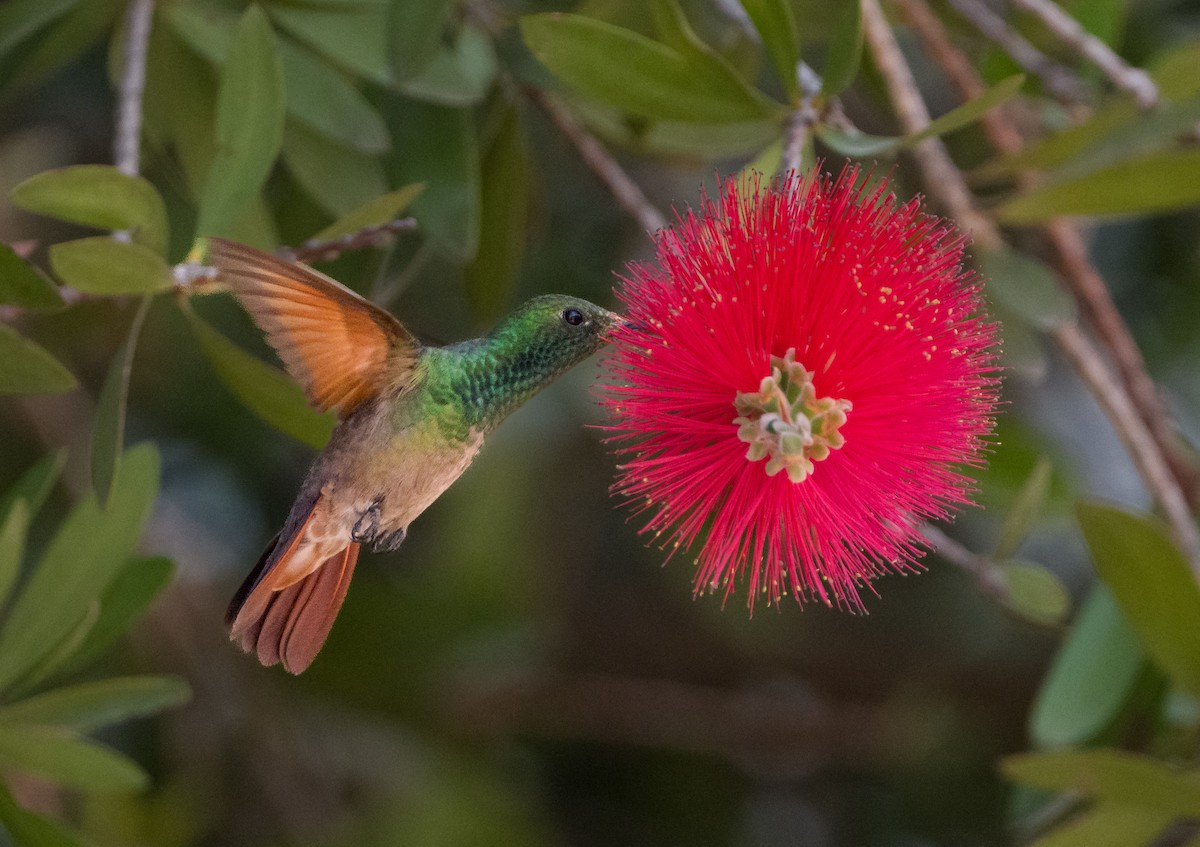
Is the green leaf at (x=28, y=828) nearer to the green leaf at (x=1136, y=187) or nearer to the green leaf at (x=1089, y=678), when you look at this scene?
the green leaf at (x=1089, y=678)

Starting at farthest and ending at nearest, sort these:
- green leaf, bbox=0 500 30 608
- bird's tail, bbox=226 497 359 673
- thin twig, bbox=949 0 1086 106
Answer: thin twig, bbox=949 0 1086 106 < green leaf, bbox=0 500 30 608 < bird's tail, bbox=226 497 359 673

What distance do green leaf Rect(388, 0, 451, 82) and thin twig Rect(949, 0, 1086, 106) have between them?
0.91 m

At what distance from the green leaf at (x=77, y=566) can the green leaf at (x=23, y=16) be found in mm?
522

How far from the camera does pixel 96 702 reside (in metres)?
1.52

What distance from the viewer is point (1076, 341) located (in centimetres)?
182

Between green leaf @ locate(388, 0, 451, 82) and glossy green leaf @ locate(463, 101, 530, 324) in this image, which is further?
glossy green leaf @ locate(463, 101, 530, 324)

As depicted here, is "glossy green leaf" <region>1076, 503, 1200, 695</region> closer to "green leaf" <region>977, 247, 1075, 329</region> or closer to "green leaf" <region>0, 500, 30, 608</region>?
"green leaf" <region>977, 247, 1075, 329</region>

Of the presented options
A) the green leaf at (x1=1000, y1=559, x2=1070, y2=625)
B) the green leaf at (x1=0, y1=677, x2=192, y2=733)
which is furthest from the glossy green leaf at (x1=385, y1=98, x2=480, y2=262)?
the green leaf at (x1=1000, y1=559, x2=1070, y2=625)

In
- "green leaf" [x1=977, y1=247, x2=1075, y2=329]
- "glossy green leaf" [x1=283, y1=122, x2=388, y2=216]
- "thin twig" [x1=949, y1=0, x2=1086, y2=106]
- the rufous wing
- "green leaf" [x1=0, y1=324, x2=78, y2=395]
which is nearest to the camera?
the rufous wing

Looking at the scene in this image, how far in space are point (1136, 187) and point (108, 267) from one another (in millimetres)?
1172

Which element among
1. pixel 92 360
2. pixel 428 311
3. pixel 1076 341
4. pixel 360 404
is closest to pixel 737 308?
pixel 360 404

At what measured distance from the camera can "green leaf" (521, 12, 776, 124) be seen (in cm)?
132

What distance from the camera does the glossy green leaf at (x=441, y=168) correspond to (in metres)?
1.59

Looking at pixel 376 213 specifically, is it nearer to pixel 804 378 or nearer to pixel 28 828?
pixel 804 378
